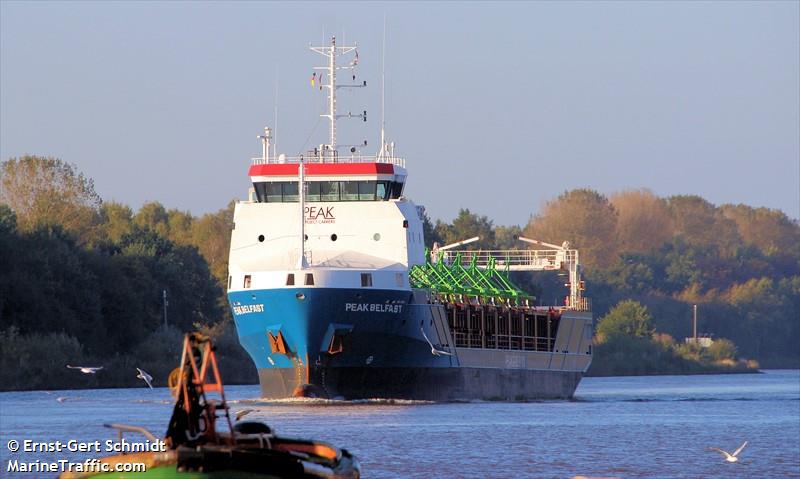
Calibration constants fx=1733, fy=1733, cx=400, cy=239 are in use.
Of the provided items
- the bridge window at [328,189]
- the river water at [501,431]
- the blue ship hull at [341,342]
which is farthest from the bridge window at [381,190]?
the river water at [501,431]

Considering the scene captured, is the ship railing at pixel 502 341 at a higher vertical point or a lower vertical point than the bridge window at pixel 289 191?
lower

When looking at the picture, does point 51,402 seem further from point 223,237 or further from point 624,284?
point 624,284

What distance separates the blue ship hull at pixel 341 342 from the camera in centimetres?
6078

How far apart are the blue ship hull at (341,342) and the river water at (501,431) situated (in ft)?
2.96

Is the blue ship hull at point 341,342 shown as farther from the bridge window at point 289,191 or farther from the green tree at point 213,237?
the green tree at point 213,237

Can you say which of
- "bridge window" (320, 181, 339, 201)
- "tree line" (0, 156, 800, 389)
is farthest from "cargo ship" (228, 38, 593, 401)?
"tree line" (0, 156, 800, 389)

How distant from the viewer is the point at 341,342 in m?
61.2

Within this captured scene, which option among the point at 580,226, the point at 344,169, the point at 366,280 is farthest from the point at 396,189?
the point at 580,226

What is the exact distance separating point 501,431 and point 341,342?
1098 centimetres

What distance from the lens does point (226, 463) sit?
69.5 feet

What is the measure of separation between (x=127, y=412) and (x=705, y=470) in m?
24.8

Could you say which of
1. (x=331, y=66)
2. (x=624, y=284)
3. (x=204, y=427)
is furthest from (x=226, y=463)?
(x=624, y=284)

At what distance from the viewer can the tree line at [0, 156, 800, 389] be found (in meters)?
91.7

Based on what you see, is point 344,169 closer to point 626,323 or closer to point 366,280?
point 366,280
